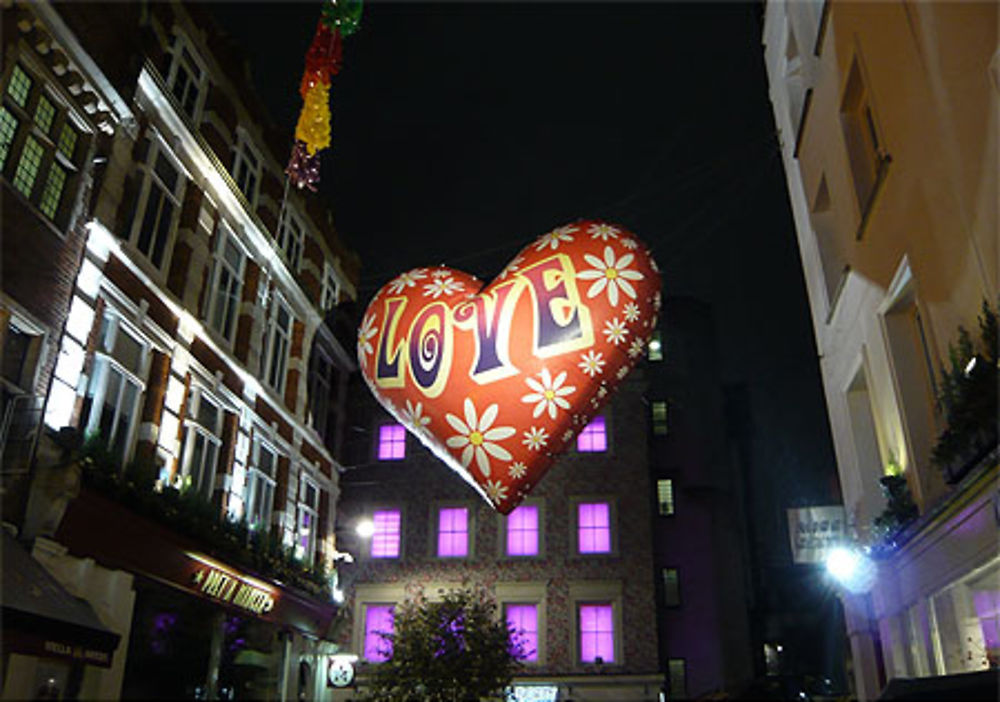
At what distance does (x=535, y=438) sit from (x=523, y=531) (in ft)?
58.9

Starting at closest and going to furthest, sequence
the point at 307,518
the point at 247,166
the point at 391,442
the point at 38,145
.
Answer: the point at 38,145, the point at 247,166, the point at 307,518, the point at 391,442

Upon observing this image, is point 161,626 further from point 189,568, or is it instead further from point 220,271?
point 220,271

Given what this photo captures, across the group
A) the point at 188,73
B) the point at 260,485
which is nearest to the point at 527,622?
the point at 260,485

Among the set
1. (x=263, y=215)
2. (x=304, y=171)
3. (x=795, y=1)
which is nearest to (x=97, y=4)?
(x=304, y=171)

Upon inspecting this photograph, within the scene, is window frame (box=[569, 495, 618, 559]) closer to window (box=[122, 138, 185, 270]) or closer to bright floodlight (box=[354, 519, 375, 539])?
bright floodlight (box=[354, 519, 375, 539])

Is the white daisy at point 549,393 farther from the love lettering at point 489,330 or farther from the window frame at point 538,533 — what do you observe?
the window frame at point 538,533

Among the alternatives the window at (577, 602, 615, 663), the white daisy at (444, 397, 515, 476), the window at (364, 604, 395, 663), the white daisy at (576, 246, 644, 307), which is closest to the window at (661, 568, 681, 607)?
the window at (577, 602, 615, 663)

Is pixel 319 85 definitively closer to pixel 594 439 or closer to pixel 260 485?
pixel 260 485

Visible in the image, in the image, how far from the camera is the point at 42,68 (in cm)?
1139

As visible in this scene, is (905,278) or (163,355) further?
(163,355)

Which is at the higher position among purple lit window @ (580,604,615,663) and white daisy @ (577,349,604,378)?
white daisy @ (577,349,604,378)

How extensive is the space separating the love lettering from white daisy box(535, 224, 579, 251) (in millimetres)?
183

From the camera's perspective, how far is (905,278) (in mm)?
10758

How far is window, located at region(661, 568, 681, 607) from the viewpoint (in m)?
28.2
